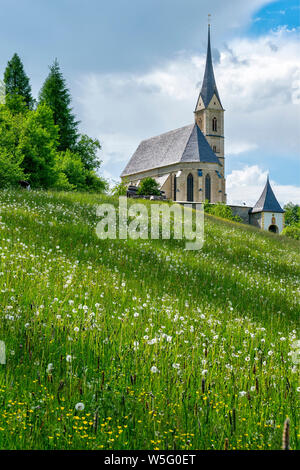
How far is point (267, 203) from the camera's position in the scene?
68.8 meters

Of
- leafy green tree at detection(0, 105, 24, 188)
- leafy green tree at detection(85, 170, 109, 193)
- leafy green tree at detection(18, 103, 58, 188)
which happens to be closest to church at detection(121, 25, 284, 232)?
leafy green tree at detection(85, 170, 109, 193)

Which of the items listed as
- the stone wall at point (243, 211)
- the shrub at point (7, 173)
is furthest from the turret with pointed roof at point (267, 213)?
the shrub at point (7, 173)

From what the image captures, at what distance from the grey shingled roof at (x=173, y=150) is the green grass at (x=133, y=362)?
5848 centimetres

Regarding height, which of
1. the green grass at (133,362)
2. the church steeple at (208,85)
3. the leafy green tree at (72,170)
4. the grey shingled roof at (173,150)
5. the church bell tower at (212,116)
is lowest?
the green grass at (133,362)

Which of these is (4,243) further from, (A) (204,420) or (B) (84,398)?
(A) (204,420)

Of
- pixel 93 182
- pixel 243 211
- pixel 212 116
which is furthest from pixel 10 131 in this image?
pixel 212 116

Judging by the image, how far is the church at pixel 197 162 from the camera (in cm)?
6400

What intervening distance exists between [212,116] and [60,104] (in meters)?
38.3

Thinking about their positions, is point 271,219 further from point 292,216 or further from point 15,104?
point 292,216

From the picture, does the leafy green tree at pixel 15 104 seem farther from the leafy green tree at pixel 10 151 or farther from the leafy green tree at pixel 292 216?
the leafy green tree at pixel 292 216

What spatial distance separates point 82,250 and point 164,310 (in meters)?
4.16
